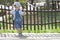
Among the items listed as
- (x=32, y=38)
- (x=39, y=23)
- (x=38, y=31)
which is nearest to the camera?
(x=32, y=38)

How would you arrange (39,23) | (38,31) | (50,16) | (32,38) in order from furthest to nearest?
(50,16), (39,23), (38,31), (32,38)

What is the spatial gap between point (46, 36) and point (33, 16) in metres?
1.81

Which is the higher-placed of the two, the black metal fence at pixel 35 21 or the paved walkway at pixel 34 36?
the black metal fence at pixel 35 21

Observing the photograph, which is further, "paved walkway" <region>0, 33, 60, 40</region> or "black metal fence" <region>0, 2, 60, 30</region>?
"black metal fence" <region>0, 2, 60, 30</region>

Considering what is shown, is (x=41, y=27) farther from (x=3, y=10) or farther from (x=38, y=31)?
(x=3, y=10)

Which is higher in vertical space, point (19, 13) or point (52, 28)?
point (19, 13)

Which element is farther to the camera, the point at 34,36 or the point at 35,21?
the point at 35,21

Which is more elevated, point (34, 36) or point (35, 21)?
point (35, 21)

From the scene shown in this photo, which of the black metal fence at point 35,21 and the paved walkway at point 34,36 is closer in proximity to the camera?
the paved walkway at point 34,36

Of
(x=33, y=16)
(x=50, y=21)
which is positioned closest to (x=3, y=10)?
(x=33, y=16)

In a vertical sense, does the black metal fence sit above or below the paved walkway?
above

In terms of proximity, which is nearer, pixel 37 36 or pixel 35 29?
pixel 37 36

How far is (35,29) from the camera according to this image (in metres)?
9.73

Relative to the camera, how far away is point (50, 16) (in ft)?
35.5
